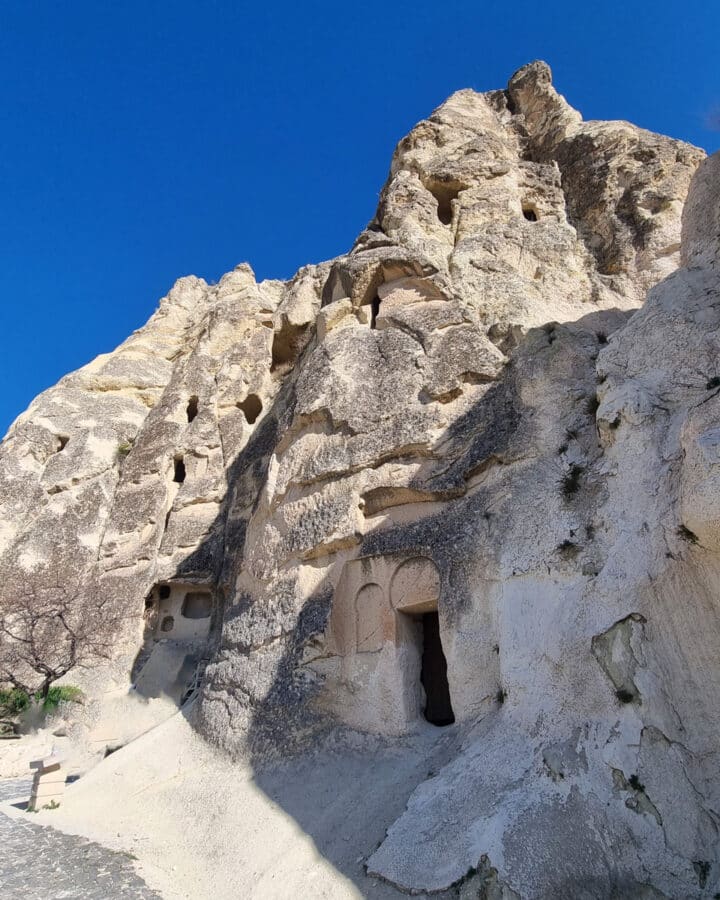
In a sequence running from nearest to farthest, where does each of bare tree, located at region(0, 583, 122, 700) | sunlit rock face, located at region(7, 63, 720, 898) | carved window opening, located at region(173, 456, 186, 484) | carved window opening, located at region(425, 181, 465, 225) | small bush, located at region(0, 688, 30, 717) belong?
sunlit rock face, located at region(7, 63, 720, 898)
small bush, located at region(0, 688, 30, 717)
bare tree, located at region(0, 583, 122, 700)
carved window opening, located at region(425, 181, 465, 225)
carved window opening, located at region(173, 456, 186, 484)

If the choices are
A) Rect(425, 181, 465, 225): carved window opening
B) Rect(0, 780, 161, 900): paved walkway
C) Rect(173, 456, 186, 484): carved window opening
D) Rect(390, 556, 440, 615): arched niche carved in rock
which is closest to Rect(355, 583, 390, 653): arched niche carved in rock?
Rect(390, 556, 440, 615): arched niche carved in rock

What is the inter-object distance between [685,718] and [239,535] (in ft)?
32.1

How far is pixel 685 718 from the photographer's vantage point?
5074 mm

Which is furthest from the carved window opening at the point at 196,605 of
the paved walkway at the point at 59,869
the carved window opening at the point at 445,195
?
the carved window opening at the point at 445,195

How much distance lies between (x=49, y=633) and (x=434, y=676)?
9.35 m

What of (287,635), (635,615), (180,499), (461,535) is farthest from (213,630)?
(635,615)

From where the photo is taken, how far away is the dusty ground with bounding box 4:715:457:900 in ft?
18.9

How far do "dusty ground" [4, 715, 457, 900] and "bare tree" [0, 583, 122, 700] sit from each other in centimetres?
492

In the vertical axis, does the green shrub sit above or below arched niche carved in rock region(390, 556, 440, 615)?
below

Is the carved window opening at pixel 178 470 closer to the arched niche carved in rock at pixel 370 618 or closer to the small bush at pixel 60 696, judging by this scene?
the small bush at pixel 60 696

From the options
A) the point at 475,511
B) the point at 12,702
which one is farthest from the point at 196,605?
the point at 475,511

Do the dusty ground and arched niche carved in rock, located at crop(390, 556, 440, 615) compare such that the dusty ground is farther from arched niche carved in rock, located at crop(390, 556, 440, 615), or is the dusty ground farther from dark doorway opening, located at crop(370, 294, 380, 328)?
dark doorway opening, located at crop(370, 294, 380, 328)

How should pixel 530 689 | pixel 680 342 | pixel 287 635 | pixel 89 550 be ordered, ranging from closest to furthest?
pixel 530 689 < pixel 680 342 < pixel 287 635 < pixel 89 550

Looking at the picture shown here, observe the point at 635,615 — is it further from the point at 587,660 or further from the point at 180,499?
the point at 180,499
